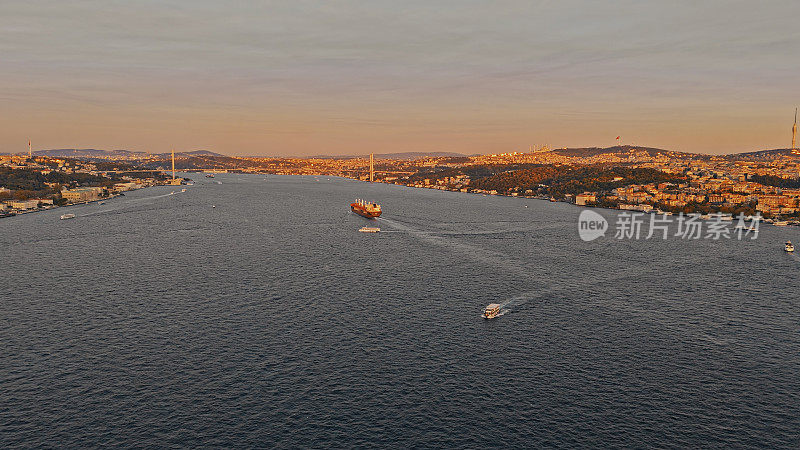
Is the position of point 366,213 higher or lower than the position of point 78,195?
higher

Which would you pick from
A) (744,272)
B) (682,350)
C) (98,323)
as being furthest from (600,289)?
(98,323)

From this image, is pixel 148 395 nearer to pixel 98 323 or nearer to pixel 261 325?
pixel 261 325

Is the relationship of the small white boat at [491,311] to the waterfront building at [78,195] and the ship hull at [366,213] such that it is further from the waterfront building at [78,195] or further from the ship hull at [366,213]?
the waterfront building at [78,195]

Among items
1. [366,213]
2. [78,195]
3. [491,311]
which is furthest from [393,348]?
[78,195]

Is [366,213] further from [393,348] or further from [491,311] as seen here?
[393,348]

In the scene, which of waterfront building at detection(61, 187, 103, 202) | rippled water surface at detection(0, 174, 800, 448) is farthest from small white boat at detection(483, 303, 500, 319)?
waterfront building at detection(61, 187, 103, 202)

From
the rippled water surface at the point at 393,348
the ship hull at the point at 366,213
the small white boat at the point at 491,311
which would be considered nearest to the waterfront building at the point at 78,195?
the rippled water surface at the point at 393,348

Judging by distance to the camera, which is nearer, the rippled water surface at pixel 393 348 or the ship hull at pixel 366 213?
the rippled water surface at pixel 393 348

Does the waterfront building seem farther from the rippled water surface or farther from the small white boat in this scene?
the small white boat
